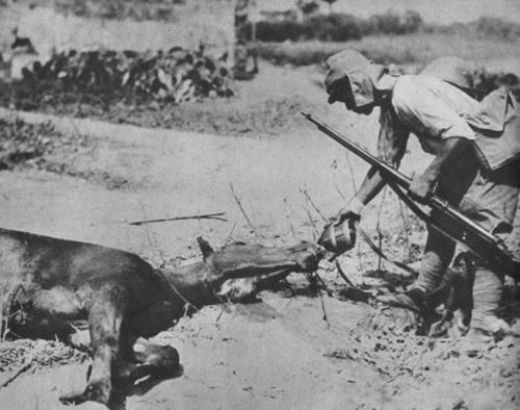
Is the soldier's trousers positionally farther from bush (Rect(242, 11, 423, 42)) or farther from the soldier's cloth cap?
bush (Rect(242, 11, 423, 42))

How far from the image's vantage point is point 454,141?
8.96ft

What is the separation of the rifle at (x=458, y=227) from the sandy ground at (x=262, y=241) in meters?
0.36

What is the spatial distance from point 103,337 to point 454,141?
179 cm

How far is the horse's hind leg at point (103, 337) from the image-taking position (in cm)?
273

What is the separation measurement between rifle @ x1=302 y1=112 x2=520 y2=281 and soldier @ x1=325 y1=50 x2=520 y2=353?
0.17ft

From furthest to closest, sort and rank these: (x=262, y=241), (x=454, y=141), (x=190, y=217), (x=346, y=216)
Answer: (x=190, y=217) → (x=262, y=241) → (x=346, y=216) → (x=454, y=141)

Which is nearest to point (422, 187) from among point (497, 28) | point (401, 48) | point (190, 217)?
point (497, 28)

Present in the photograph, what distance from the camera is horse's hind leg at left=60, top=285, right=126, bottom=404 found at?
108 inches

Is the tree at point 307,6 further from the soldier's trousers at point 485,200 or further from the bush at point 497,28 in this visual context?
the soldier's trousers at point 485,200

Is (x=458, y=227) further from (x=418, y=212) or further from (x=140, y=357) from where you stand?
(x=140, y=357)

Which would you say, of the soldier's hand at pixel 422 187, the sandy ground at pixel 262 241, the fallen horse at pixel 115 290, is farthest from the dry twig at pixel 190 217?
the soldier's hand at pixel 422 187

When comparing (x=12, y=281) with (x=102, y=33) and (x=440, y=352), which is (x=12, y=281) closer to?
(x=440, y=352)

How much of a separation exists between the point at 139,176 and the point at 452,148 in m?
2.15

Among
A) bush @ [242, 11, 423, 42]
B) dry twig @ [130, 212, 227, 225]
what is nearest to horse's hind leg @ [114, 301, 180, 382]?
dry twig @ [130, 212, 227, 225]
